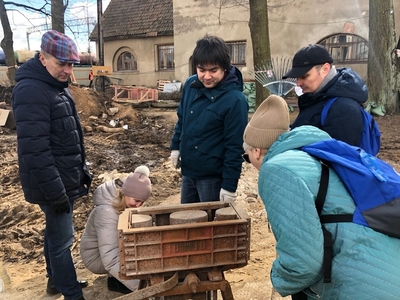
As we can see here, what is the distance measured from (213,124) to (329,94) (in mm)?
807

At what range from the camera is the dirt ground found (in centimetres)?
310

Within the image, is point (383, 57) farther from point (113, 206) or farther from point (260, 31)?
point (113, 206)

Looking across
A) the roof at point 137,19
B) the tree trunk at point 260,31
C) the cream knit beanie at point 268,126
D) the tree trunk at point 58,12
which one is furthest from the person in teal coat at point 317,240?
the roof at point 137,19

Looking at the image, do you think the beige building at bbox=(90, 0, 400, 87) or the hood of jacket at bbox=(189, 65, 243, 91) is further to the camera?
the beige building at bbox=(90, 0, 400, 87)

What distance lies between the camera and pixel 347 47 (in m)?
13.9

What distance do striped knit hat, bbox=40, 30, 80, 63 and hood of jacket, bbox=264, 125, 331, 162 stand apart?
1566 millimetres

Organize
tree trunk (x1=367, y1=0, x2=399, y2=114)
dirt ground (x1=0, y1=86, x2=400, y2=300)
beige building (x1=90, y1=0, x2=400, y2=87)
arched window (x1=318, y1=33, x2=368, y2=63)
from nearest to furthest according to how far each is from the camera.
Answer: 1. dirt ground (x1=0, y1=86, x2=400, y2=300)
2. tree trunk (x1=367, y1=0, x2=399, y2=114)
3. beige building (x1=90, y1=0, x2=400, y2=87)
4. arched window (x1=318, y1=33, x2=368, y2=63)

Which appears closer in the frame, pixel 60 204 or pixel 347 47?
pixel 60 204

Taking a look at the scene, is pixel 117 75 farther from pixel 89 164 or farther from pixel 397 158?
pixel 397 158

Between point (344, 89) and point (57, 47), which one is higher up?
point (57, 47)

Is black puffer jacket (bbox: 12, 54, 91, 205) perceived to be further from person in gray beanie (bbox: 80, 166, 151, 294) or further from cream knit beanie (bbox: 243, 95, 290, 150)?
cream knit beanie (bbox: 243, 95, 290, 150)

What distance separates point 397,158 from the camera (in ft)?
22.6

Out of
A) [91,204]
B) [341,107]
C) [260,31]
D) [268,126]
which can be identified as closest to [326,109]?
[341,107]

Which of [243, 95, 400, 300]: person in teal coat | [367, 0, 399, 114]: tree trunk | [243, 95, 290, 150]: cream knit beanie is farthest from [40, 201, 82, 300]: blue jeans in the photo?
[367, 0, 399, 114]: tree trunk
